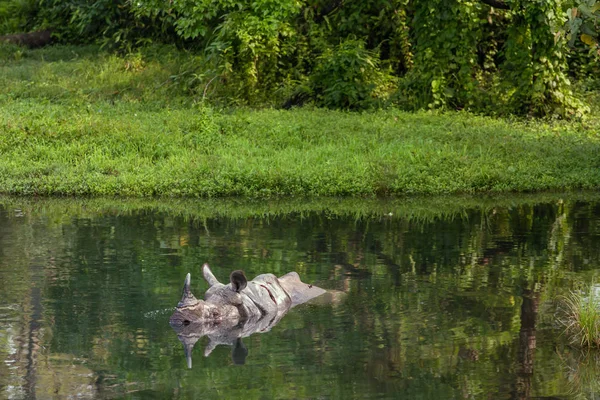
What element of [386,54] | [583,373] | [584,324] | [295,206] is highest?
[386,54]

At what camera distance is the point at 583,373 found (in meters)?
7.11

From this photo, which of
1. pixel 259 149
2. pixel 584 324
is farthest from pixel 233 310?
pixel 259 149

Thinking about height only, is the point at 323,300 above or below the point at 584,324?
below

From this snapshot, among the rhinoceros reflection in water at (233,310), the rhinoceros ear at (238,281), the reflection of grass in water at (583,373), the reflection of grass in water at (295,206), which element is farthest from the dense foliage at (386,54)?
the reflection of grass in water at (583,373)

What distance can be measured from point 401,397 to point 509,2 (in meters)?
12.0

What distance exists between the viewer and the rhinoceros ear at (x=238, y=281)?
8031 mm

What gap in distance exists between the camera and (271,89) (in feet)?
62.6

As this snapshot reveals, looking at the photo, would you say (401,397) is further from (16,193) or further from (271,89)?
(271,89)

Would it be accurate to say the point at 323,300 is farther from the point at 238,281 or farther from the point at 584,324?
the point at 584,324

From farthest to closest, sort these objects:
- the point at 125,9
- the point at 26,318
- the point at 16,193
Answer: the point at 125,9 → the point at 16,193 → the point at 26,318

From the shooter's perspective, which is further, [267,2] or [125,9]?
[125,9]

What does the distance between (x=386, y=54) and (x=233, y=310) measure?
1299cm

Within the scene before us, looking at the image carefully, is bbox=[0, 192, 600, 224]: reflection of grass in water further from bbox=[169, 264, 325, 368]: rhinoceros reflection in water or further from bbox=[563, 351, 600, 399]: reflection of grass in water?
bbox=[563, 351, 600, 399]: reflection of grass in water

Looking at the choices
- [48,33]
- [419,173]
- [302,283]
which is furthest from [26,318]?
[48,33]
